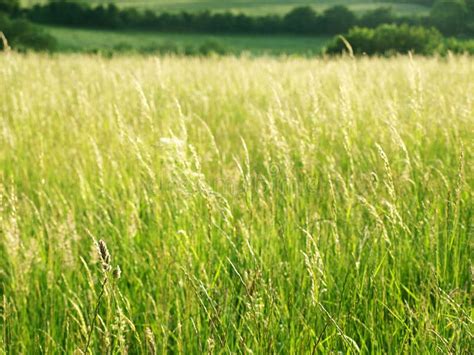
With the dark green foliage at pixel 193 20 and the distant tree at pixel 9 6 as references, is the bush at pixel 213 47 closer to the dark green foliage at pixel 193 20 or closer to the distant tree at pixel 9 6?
the dark green foliage at pixel 193 20

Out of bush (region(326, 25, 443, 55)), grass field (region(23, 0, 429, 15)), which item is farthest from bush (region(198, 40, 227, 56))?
bush (region(326, 25, 443, 55))

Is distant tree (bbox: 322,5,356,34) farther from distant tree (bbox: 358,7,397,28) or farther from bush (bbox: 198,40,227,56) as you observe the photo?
bush (bbox: 198,40,227,56)

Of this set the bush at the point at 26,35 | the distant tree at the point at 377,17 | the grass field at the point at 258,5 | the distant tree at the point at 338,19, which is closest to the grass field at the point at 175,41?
the bush at the point at 26,35

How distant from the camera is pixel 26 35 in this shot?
26.8 metres

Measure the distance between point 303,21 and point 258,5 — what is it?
5558 millimetres

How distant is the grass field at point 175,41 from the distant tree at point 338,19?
4.36 feet

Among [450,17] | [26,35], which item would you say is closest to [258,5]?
[450,17]

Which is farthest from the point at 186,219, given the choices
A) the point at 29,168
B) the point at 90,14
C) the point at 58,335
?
the point at 90,14

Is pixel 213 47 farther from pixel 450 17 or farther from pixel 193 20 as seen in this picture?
pixel 450 17

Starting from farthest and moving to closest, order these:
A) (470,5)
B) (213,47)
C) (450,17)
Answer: (213,47) < (450,17) < (470,5)

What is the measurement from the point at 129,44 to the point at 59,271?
27849 millimetres

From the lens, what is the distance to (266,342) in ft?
5.08

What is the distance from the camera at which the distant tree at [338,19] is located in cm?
3394

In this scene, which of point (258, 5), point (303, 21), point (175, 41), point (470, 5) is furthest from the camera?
point (258, 5)
